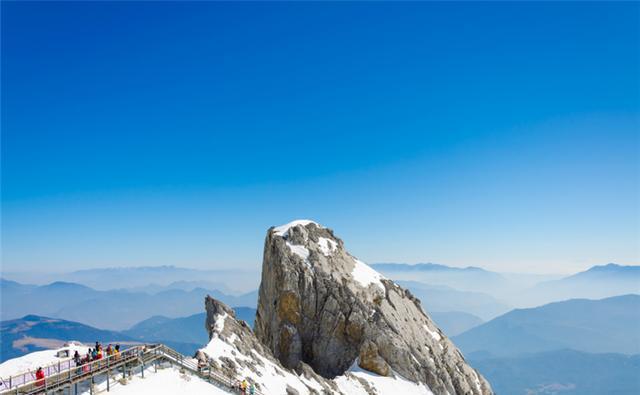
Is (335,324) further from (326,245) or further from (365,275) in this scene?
(326,245)

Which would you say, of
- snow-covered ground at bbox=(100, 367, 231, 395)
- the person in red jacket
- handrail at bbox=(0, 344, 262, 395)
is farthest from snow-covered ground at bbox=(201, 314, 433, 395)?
the person in red jacket

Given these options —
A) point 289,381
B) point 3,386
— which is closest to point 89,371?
point 3,386

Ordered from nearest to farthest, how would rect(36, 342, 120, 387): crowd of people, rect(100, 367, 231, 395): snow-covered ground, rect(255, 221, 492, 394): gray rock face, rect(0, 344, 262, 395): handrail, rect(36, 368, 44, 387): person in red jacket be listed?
rect(36, 368, 44, 387): person in red jacket
rect(0, 344, 262, 395): handrail
rect(36, 342, 120, 387): crowd of people
rect(100, 367, 231, 395): snow-covered ground
rect(255, 221, 492, 394): gray rock face

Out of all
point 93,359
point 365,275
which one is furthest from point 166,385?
point 365,275

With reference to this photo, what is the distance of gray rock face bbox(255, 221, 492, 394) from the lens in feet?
238

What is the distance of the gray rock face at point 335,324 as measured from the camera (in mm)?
72625

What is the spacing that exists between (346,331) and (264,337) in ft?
54.1

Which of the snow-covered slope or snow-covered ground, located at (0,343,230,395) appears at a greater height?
snow-covered ground, located at (0,343,230,395)

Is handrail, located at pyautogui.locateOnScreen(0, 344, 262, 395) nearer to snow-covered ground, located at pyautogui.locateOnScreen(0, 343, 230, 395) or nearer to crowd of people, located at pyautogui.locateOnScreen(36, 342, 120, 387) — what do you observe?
crowd of people, located at pyautogui.locateOnScreen(36, 342, 120, 387)

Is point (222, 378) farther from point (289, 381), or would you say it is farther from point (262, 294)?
point (262, 294)

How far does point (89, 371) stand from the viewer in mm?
31297

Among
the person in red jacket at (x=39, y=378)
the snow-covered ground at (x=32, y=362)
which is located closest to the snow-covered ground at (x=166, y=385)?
the person in red jacket at (x=39, y=378)

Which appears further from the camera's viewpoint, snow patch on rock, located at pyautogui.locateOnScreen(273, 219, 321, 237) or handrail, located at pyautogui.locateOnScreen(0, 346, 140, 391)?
snow patch on rock, located at pyautogui.locateOnScreen(273, 219, 321, 237)

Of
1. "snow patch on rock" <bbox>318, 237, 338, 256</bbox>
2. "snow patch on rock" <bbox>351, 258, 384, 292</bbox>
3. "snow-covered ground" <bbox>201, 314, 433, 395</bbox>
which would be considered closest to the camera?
"snow-covered ground" <bbox>201, 314, 433, 395</bbox>
